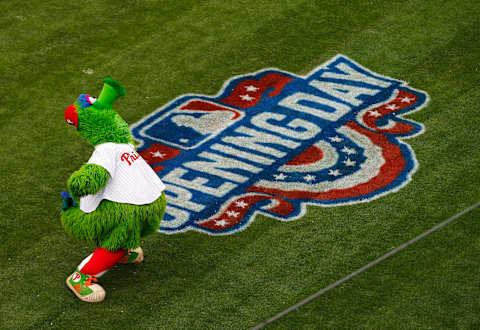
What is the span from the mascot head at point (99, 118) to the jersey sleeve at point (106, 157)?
0.09m

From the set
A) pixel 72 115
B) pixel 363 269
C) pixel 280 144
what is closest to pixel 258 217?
pixel 363 269

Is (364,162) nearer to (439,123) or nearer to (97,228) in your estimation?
(439,123)

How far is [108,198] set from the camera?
24.0 ft

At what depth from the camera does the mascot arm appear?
7.01m

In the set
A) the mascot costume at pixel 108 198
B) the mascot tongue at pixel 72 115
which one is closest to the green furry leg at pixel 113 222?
the mascot costume at pixel 108 198

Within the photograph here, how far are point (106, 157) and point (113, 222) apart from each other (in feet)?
1.86

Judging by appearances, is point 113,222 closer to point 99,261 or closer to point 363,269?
point 99,261

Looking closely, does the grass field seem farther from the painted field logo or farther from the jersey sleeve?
the jersey sleeve

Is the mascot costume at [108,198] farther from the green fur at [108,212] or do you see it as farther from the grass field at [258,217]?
the grass field at [258,217]

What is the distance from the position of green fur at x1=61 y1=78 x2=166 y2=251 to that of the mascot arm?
4.5 inches

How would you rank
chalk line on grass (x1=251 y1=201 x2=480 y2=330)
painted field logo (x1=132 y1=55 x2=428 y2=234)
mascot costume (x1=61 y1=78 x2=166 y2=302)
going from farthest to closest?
1. painted field logo (x1=132 y1=55 x2=428 y2=234)
2. mascot costume (x1=61 y1=78 x2=166 y2=302)
3. chalk line on grass (x1=251 y1=201 x2=480 y2=330)

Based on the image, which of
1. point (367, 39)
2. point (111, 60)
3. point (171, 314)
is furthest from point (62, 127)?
point (367, 39)

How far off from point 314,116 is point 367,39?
72.5 inches

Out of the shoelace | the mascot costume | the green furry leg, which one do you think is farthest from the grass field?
the green furry leg
